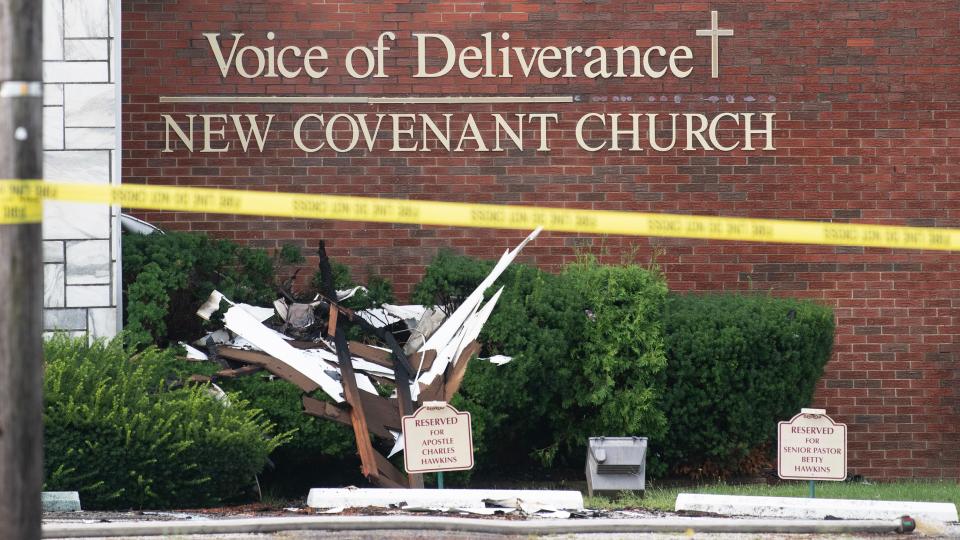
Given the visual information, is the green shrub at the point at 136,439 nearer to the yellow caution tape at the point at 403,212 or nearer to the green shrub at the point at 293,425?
the green shrub at the point at 293,425

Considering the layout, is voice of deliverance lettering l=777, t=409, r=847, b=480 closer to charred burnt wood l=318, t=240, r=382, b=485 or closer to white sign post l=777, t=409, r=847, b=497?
white sign post l=777, t=409, r=847, b=497

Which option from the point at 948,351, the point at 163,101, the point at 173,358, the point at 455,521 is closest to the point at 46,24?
the point at 163,101

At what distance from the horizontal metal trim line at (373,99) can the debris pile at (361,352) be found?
6.57 feet

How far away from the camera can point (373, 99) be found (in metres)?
13.0

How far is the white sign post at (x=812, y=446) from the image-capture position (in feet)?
30.8

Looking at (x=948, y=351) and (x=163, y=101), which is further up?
(x=163, y=101)

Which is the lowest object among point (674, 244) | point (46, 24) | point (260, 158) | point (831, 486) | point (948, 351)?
point (831, 486)

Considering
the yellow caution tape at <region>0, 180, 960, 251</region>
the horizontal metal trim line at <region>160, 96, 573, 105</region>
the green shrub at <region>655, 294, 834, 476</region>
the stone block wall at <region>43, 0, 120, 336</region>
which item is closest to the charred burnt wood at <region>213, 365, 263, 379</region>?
the stone block wall at <region>43, 0, 120, 336</region>

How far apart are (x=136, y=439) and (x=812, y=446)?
4448mm

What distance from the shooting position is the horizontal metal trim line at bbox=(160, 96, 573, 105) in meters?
12.9

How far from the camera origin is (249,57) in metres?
12.9

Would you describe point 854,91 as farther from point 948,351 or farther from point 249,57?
point 249,57

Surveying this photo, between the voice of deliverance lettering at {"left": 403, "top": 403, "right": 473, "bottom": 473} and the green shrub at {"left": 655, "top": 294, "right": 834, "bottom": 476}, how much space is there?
262 centimetres

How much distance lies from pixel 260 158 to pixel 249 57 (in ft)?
3.08
